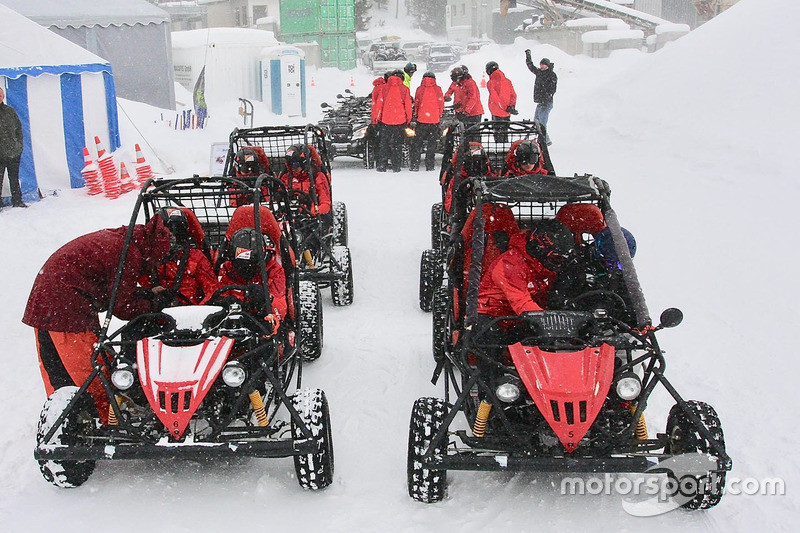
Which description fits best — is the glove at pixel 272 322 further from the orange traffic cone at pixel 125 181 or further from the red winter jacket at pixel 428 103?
the red winter jacket at pixel 428 103

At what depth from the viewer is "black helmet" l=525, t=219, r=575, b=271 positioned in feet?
15.4

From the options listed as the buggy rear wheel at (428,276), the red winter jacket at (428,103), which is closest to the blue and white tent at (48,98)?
the red winter jacket at (428,103)

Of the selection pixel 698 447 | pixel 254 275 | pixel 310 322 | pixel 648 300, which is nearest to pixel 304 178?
pixel 310 322

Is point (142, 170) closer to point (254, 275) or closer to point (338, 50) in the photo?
point (254, 275)

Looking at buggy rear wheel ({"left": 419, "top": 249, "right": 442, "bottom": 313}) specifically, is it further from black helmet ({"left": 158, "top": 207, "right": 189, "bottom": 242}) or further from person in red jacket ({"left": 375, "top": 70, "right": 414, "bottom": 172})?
person in red jacket ({"left": 375, "top": 70, "right": 414, "bottom": 172})

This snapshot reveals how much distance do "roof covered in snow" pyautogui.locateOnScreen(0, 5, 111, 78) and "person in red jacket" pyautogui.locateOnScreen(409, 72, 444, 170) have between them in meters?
5.51

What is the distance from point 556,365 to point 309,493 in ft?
4.97

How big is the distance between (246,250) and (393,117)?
32.7 feet

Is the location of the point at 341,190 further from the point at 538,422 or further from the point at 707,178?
the point at 538,422

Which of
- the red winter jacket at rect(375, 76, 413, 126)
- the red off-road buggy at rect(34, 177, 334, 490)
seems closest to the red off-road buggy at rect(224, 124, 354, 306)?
the red off-road buggy at rect(34, 177, 334, 490)

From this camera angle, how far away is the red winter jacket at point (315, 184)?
323 inches

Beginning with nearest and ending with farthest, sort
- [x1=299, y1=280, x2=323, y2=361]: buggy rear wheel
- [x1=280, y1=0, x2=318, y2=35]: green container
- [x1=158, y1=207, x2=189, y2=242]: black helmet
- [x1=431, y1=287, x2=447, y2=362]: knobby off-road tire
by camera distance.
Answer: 1. [x1=158, y1=207, x2=189, y2=242]: black helmet
2. [x1=431, y1=287, x2=447, y2=362]: knobby off-road tire
3. [x1=299, y1=280, x2=323, y2=361]: buggy rear wheel
4. [x1=280, y1=0, x2=318, y2=35]: green container

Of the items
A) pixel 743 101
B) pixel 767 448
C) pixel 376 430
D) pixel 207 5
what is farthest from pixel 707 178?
pixel 207 5

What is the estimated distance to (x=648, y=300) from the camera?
286 inches
